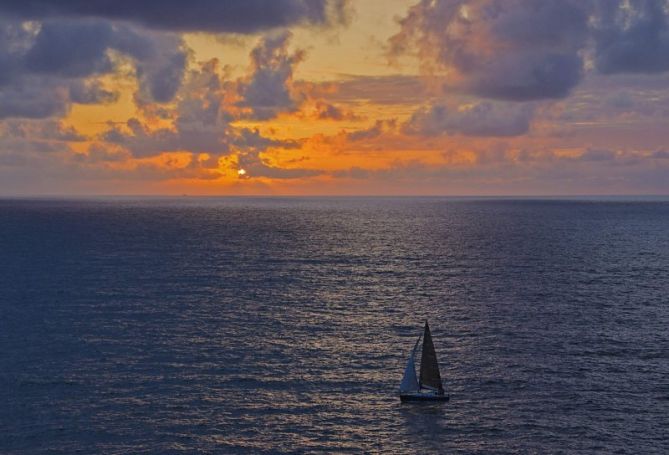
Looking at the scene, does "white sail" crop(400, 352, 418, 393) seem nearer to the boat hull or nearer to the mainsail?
the boat hull

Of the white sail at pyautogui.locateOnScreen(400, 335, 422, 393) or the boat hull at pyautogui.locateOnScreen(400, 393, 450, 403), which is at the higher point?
the white sail at pyautogui.locateOnScreen(400, 335, 422, 393)

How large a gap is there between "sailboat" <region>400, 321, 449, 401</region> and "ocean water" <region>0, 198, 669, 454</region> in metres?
1.37

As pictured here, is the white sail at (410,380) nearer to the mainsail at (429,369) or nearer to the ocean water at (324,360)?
the mainsail at (429,369)

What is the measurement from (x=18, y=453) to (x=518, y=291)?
291 ft

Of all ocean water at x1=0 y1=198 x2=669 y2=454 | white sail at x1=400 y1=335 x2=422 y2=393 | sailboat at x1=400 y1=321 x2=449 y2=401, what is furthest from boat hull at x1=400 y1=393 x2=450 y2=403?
ocean water at x1=0 y1=198 x2=669 y2=454

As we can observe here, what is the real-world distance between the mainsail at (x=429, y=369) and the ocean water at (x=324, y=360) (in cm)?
248

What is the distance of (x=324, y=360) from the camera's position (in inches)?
3012

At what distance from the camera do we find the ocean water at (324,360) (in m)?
56.5

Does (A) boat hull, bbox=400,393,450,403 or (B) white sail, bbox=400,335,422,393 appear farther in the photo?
(B) white sail, bbox=400,335,422,393

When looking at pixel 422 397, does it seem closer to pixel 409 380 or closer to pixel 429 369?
pixel 409 380

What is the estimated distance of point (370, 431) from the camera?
188 feet

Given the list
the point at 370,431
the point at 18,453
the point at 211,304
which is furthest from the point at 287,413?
the point at 211,304

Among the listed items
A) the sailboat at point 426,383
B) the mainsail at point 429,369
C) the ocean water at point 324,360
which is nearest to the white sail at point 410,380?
the sailboat at point 426,383

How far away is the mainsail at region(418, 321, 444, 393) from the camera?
64562 millimetres
